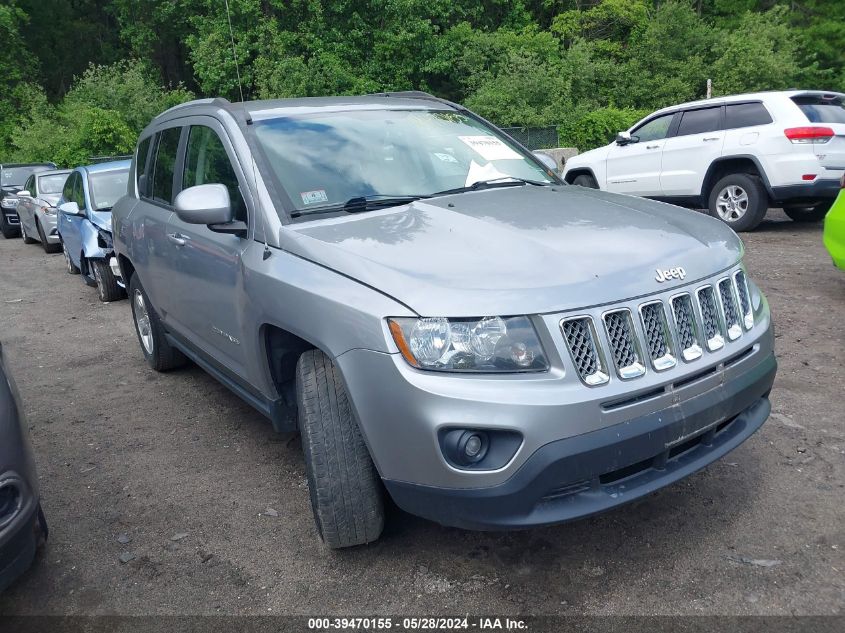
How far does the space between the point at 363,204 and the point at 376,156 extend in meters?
0.41

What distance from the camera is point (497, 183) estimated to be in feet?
12.3

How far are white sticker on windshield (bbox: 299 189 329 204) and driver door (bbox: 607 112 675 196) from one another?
8.20m

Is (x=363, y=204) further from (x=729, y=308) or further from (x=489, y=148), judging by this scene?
(x=729, y=308)

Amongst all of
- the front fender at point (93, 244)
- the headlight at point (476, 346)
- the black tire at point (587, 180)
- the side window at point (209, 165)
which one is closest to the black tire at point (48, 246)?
the front fender at point (93, 244)

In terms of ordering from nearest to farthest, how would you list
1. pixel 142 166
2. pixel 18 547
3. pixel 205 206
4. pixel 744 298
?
pixel 18 547, pixel 744 298, pixel 205 206, pixel 142 166

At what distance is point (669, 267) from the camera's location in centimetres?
267

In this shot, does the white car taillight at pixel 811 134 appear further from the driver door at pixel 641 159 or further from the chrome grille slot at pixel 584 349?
the chrome grille slot at pixel 584 349

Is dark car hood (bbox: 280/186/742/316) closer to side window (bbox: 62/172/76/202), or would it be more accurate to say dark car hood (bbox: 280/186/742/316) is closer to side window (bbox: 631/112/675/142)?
side window (bbox: 631/112/675/142)

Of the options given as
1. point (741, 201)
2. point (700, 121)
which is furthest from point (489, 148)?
point (700, 121)

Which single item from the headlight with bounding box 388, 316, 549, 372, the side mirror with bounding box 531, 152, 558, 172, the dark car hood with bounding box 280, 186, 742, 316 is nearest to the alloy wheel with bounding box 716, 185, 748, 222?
the side mirror with bounding box 531, 152, 558, 172

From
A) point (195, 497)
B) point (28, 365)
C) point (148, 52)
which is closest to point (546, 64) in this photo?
point (148, 52)

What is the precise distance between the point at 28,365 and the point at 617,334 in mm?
5380

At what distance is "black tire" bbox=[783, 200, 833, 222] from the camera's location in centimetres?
1025

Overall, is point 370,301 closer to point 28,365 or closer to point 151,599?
point 151,599
